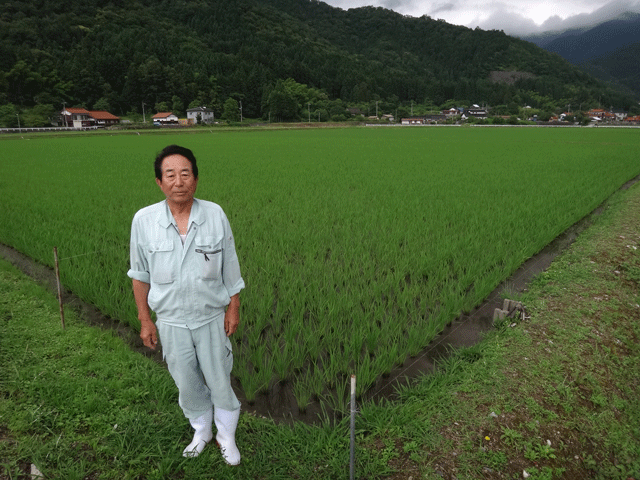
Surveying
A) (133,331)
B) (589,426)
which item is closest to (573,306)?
(589,426)

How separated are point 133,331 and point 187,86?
62.5 m

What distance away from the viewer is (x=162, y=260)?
5.55ft

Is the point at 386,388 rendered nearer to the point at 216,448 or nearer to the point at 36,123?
the point at 216,448

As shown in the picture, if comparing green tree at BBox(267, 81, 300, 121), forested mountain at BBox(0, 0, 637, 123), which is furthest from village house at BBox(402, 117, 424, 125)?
green tree at BBox(267, 81, 300, 121)

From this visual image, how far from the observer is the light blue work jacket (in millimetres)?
1690

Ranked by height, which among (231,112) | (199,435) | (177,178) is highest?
(231,112)

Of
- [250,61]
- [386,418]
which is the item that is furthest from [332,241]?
[250,61]

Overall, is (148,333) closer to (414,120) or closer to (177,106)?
(177,106)

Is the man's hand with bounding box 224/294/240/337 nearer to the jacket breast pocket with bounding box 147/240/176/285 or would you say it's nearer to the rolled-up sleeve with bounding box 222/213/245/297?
the rolled-up sleeve with bounding box 222/213/245/297

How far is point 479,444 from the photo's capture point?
2188 mm

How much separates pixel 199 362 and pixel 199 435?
0.47 metres

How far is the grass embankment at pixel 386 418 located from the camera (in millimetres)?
2045

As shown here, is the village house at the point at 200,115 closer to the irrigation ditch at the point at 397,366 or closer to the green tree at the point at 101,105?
the green tree at the point at 101,105

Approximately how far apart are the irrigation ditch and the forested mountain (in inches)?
1838
